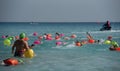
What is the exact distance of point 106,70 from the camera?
13.4 meters

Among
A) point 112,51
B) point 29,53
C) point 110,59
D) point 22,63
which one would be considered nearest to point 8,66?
point 22,63

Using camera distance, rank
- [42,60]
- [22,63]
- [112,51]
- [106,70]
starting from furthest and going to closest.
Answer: [112,51] < [42,60] < [22,63] < [106,70]

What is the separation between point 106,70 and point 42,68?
9.49 feet

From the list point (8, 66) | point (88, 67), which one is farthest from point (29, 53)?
point (88, 67)

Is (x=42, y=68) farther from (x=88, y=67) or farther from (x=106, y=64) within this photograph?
(x=106, y=64)

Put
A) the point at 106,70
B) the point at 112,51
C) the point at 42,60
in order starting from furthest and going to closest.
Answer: the point at 112,51, the point at 42,60, the point at 106,70

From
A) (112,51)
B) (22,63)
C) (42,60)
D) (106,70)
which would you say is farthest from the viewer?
(112,51)

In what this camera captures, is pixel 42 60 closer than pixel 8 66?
No

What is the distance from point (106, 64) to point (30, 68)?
3.82 meters

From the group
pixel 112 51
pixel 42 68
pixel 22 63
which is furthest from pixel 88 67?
pixel 112 51

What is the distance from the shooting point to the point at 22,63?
14.8m

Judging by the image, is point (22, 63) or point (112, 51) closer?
point (22, 63)

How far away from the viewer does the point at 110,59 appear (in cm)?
1673

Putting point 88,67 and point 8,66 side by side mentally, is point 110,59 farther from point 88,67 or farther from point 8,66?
point 8,66
